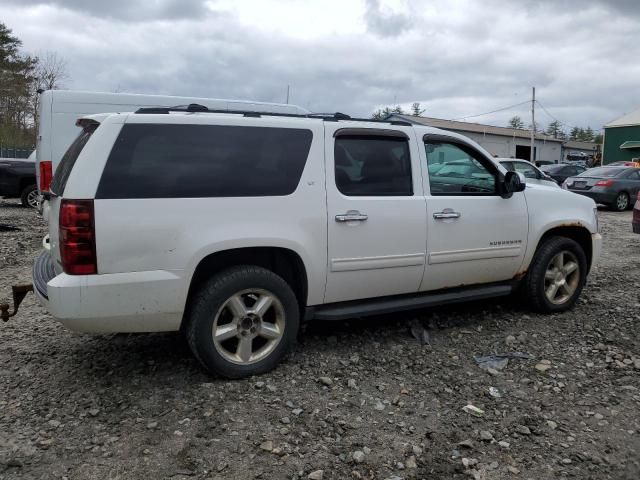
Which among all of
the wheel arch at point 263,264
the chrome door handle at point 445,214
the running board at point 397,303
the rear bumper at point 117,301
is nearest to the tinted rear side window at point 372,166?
the chrome door handle at point 445,214

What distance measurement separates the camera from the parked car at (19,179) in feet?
41.3

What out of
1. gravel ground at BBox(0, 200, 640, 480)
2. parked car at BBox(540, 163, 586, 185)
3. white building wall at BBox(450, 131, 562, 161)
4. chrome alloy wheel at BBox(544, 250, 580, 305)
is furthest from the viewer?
white building wall at BBox(450, 131, 562, 161)

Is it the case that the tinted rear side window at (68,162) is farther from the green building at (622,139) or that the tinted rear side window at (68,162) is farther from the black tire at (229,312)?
the green building at (622,139)

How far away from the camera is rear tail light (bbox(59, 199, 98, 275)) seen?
10.5ft

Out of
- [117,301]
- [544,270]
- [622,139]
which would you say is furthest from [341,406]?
[622,139]

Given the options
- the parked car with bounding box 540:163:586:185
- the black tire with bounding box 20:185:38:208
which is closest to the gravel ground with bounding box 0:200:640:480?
the black tire with bounding box 20:185:38:208

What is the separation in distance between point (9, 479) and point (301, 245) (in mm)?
2130

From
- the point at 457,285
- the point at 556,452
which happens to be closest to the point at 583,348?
the point at 457,285

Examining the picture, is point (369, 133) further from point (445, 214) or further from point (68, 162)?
point (68, 162)

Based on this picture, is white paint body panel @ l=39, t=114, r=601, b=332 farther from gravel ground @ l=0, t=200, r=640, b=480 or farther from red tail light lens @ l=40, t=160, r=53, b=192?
red tail light lens @ l=40, t=160, r=53, b=192

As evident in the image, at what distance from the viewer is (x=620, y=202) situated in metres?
15.9

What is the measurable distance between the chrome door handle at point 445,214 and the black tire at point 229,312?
53.9 inches

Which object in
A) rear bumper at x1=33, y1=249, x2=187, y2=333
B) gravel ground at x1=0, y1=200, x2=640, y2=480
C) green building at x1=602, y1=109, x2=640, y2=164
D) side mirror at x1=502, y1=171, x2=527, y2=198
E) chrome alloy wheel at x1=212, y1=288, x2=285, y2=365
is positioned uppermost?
green building at x1=602, y1=109, x2=640, y2=164

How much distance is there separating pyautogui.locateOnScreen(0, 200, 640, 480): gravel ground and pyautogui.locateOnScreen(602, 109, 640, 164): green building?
124 ft
